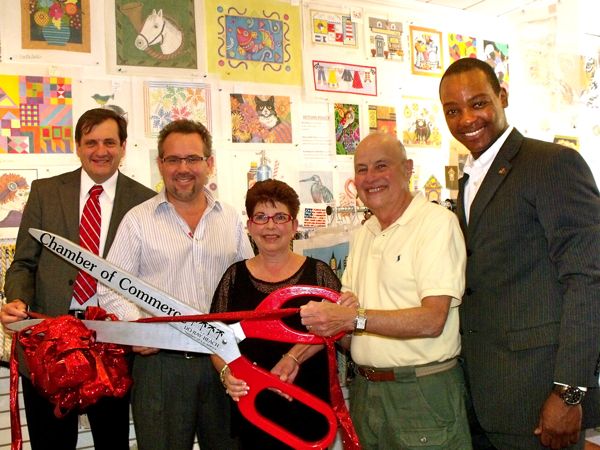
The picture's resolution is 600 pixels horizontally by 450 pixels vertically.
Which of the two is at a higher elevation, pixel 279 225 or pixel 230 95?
pixel 230 95

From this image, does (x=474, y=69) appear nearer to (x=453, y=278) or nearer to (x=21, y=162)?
(x=453, y=278)

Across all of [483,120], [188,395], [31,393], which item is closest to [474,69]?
[483,120]

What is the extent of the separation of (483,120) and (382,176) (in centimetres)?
37

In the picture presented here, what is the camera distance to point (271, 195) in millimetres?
1890

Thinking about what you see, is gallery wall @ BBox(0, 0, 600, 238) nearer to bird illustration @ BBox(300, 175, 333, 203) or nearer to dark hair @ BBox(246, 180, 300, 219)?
bird illustration @ BBox(300, 175, 333, 203)

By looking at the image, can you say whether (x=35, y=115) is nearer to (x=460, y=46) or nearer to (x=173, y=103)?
(x=173, y=103)

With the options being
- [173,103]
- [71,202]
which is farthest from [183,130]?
[173,103]

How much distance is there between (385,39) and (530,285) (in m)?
2.36

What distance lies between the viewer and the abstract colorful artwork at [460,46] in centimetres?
372

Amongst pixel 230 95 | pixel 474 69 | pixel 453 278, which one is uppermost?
pixel 230 95

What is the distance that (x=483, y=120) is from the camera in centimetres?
172

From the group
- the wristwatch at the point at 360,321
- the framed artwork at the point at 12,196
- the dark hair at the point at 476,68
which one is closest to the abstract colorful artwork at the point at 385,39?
the dark hair at the point at 476,68

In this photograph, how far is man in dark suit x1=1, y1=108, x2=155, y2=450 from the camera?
6.95ft

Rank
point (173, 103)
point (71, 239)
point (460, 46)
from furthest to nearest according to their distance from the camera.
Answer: point (460, 46), point (173, 103), point (71, 239)
